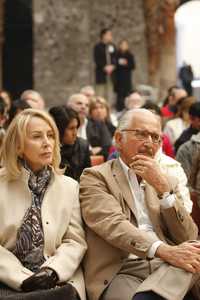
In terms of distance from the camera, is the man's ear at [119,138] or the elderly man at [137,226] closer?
the elderly man at [137,226]

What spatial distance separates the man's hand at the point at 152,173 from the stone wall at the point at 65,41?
12.8 m

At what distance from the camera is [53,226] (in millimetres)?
4488

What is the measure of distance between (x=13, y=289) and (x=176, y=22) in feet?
52.5

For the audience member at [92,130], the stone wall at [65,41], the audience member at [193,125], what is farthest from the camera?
the stone wall at [65,41]

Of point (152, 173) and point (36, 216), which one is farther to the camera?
point (152, 173)

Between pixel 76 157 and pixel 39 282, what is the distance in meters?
2.50

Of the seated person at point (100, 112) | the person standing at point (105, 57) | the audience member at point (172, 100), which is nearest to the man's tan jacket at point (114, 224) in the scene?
the seated person at point (100, 112)

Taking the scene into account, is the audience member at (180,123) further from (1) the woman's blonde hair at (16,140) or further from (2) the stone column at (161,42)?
(2) the stone column at (161,42)

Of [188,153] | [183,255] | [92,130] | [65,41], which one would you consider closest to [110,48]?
[65,41]

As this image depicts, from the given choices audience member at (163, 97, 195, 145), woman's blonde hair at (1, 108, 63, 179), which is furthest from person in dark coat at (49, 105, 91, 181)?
audience member at (163, 97, 195, 145)

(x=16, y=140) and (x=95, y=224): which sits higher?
(x=16, y=140)

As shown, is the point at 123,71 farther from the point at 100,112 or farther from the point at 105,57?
the point at 100,112

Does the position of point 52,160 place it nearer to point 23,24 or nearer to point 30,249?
point 30,249

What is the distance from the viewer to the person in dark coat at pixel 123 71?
53.2 feet
